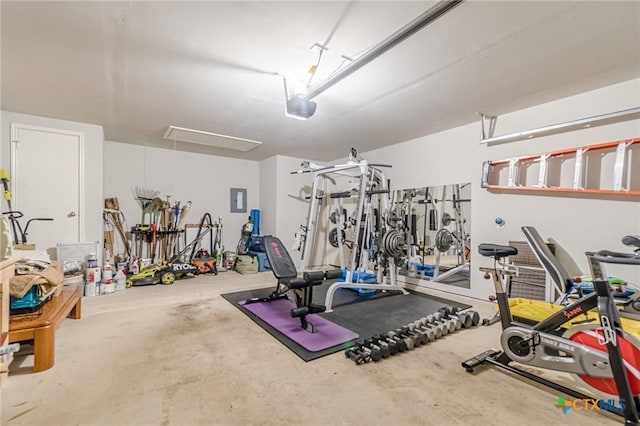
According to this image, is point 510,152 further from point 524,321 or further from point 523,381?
point 523,381

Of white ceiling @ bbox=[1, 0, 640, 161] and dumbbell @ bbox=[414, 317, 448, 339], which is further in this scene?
dumbbell @ bbox=[414, 317, 448, 339]

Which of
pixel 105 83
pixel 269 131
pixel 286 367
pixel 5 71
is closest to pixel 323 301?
pixel 286 367

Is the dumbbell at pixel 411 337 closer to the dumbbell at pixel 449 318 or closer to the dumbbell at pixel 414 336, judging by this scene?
the dumbbell at pixel 414 336

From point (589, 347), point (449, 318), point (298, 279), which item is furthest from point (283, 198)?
point (589, 347)

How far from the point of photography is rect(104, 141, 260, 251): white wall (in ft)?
18.1

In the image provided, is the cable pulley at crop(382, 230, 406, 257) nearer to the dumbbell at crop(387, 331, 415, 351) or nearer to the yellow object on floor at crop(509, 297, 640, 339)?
the yellow object on floor at crop(509, 297, 640, 339)

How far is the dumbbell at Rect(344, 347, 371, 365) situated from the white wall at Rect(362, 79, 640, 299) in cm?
262

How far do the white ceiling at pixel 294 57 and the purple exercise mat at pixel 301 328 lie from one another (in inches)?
105

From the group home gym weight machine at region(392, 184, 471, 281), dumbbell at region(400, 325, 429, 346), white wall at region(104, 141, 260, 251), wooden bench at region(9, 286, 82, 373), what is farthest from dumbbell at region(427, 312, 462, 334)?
white wall at region(104, 141, 260, 251)

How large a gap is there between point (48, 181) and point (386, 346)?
5.33 meters

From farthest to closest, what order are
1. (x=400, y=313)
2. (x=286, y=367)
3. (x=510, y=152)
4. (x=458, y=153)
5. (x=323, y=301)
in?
(x=458, y=153) < (x=323, y=301) < (x=510, y=152) < (x=400, y=313) < (x=286, y=367)

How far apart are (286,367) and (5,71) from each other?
4.06 metres

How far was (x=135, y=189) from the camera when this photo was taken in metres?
5.67

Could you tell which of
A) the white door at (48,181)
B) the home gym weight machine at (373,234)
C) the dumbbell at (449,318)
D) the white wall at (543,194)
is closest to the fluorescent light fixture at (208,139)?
the white door at (48,181)
